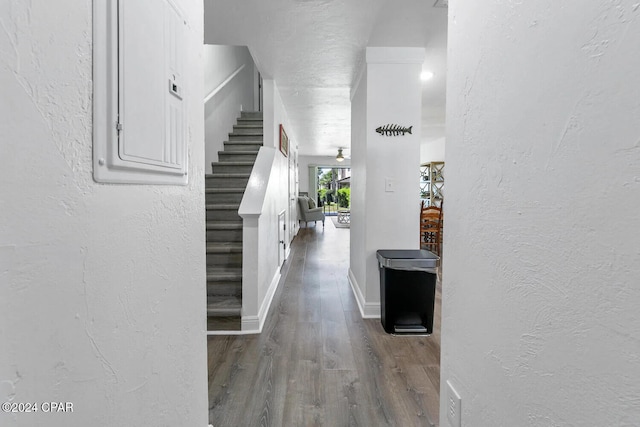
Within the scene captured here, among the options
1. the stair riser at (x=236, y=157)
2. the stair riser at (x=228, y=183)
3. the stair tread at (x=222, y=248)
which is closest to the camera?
the stair tread at (x=222, y=248)

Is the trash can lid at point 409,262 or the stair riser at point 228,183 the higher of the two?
the stair riser at point 228,183

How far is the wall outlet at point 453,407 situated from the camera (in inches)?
38.9

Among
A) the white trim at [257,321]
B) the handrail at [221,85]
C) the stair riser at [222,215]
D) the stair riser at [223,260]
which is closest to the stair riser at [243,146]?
the handrail at [221,85]

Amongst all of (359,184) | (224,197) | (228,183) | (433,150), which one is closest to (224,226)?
(224,197)

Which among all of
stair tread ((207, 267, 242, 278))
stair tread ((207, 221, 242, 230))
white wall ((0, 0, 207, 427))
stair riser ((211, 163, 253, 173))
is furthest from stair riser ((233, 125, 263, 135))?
white wall ((0, 0, 207, 427))

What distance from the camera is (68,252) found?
1.81ft

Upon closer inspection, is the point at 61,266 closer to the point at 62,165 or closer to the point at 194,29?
the point at 62,165

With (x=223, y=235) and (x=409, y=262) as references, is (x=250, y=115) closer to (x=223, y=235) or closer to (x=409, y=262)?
(x=223, y=235)

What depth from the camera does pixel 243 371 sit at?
6.68 ft

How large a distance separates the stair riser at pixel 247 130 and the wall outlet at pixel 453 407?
470cm

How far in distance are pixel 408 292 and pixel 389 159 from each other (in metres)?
1.12

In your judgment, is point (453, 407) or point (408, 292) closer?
point (453, 407)

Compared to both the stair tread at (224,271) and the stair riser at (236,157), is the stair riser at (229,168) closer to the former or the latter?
the stair riser at (236,157)

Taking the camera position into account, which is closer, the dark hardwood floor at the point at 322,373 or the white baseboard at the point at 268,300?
the dark hardwood floor at the point at 322,373
